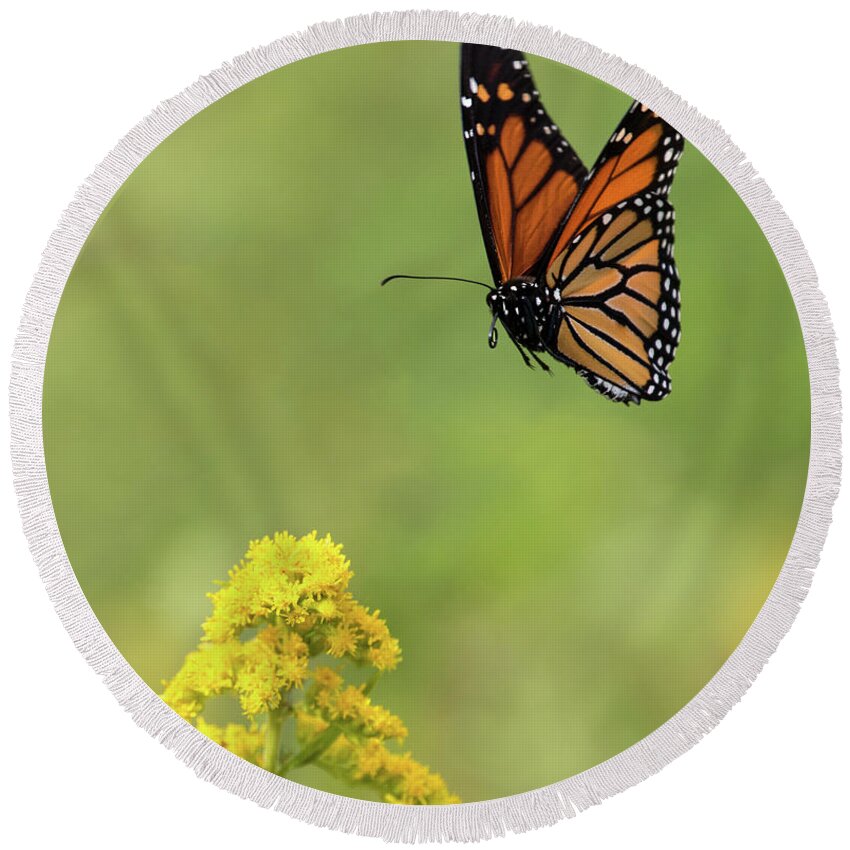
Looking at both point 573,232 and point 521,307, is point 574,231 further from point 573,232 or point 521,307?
point 521,307

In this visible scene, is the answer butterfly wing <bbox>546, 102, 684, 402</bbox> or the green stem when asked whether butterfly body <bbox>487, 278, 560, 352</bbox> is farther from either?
the green stem

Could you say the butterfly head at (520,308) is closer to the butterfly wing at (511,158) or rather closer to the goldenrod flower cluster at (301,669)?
the butterfly wing at (511,158)

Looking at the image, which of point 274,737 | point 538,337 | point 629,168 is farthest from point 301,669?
point 629,168

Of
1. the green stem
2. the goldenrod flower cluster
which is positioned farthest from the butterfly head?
the green stem

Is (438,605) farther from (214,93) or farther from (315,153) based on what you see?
(214,93)

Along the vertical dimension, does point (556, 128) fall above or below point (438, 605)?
above

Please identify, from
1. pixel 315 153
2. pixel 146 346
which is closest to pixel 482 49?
pixel 315 153
